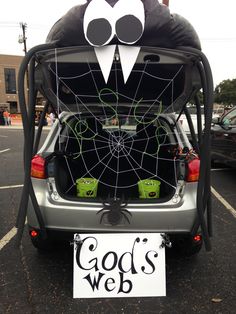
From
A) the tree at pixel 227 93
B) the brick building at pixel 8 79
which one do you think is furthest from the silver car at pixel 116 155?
the tree at pixel 227 93

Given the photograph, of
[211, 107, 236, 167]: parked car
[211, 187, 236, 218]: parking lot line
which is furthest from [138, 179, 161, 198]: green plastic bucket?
[211, 107, 236, 167]: parked car

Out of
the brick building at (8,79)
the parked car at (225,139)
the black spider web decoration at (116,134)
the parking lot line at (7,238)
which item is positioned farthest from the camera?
the brick building at (8,79)

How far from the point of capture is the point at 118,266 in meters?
2.45

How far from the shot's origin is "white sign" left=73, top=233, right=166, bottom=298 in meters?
2.43

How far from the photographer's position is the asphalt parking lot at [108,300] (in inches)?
98.5

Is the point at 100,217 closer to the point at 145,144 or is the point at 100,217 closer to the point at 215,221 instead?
the point at 145,144

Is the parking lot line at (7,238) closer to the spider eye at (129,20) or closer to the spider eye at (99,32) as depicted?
the spider eye at (99,32)

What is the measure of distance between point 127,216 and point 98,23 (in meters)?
1.42

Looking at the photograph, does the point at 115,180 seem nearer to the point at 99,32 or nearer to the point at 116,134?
the point at 116,134

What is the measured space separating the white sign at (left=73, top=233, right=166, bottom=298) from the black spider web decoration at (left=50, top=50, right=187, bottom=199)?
2.28ft

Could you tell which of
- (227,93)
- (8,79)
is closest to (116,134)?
(8,79)

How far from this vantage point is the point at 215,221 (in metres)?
4.17

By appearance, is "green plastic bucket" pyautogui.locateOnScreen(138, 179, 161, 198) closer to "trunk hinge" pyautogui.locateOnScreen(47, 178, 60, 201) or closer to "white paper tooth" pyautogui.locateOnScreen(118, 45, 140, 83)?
"trunk hinge" pyautogui.locateOnScreen(47, 178, 60, 201)

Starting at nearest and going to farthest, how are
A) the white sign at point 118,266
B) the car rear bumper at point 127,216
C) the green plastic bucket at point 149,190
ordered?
the white sign at point 118,266
the car rear bumper at point 127,216
the green plastic bucket at point 149,190
